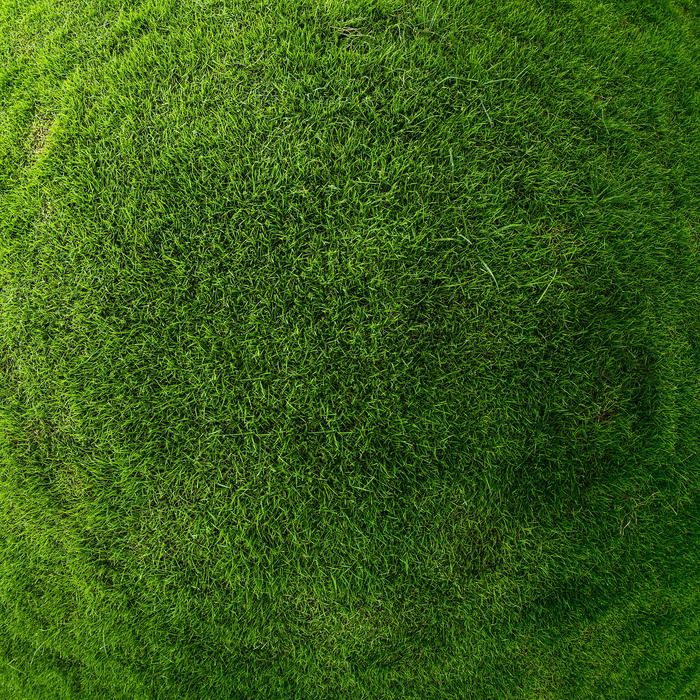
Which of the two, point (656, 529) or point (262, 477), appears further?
point (656, 529)

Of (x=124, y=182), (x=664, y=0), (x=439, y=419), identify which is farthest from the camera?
(x=664, y=0)

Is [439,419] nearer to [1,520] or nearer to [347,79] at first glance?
[347,79]

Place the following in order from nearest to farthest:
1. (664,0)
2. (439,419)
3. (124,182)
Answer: (439,419), (124,182), (664,0)

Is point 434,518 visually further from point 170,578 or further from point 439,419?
point 170,578

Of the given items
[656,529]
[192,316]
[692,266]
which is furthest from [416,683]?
[692,266]

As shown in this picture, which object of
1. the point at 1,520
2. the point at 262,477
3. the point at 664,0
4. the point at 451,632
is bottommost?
the point at 451,632

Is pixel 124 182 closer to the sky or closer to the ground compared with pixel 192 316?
closer to the sky
